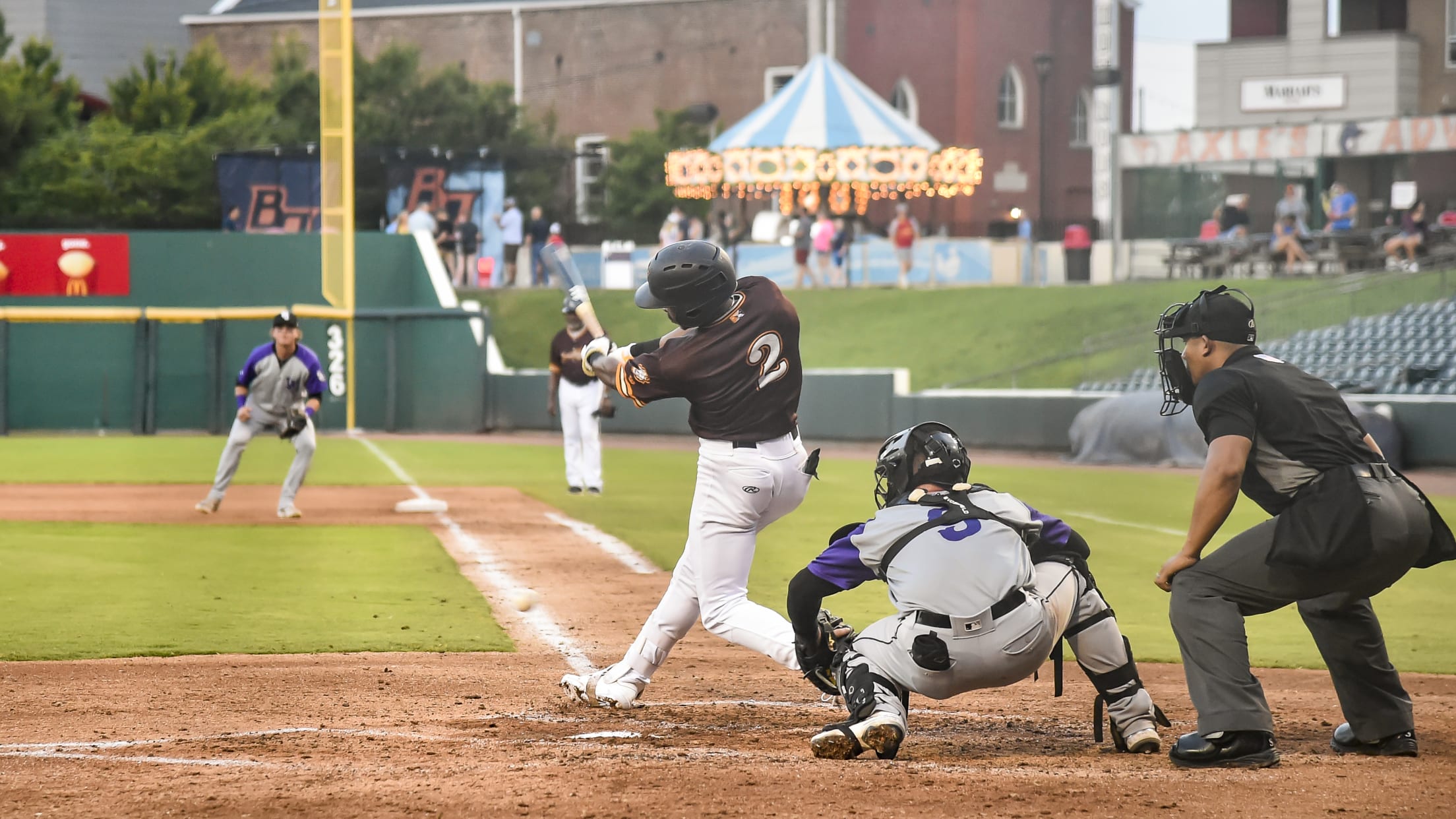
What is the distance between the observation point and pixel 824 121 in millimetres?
38531

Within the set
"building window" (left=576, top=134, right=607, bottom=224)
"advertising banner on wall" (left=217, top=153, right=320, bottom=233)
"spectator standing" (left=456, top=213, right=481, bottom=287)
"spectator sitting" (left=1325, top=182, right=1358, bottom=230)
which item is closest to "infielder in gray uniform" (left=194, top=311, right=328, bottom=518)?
"spectator standing" (left=456, top=213, right=481, bottom=287)

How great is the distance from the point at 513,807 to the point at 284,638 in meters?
4.30

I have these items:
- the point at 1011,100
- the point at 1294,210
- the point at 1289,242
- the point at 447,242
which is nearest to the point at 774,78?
Result: the point at 1011,100

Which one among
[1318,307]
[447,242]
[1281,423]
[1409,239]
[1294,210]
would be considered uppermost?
[1294,210]

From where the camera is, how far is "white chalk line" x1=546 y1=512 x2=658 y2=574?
11.7m

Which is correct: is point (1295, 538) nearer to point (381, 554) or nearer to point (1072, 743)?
point (1072, 743)

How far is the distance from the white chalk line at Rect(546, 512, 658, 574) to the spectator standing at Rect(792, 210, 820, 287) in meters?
21.5

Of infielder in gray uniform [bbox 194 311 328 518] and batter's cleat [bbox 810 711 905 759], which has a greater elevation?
infielder in gray uniform [bbox 194 311 328 518]

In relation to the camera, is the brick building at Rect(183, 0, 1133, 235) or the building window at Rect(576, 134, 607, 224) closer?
the brick building at Rect(183, 0, 1133, 235)

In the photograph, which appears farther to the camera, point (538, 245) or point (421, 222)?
point (538, 245)

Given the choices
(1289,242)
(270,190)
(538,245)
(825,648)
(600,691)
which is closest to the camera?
(825,648)

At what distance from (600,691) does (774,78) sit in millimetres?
45777

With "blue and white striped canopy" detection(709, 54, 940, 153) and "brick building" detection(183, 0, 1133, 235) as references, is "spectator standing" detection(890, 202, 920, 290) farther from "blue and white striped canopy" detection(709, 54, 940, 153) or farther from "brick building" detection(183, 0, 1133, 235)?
"brick building" detection(183, 0, 1133, 235)

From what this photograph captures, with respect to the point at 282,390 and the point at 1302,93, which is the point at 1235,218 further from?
the point at 282,390
